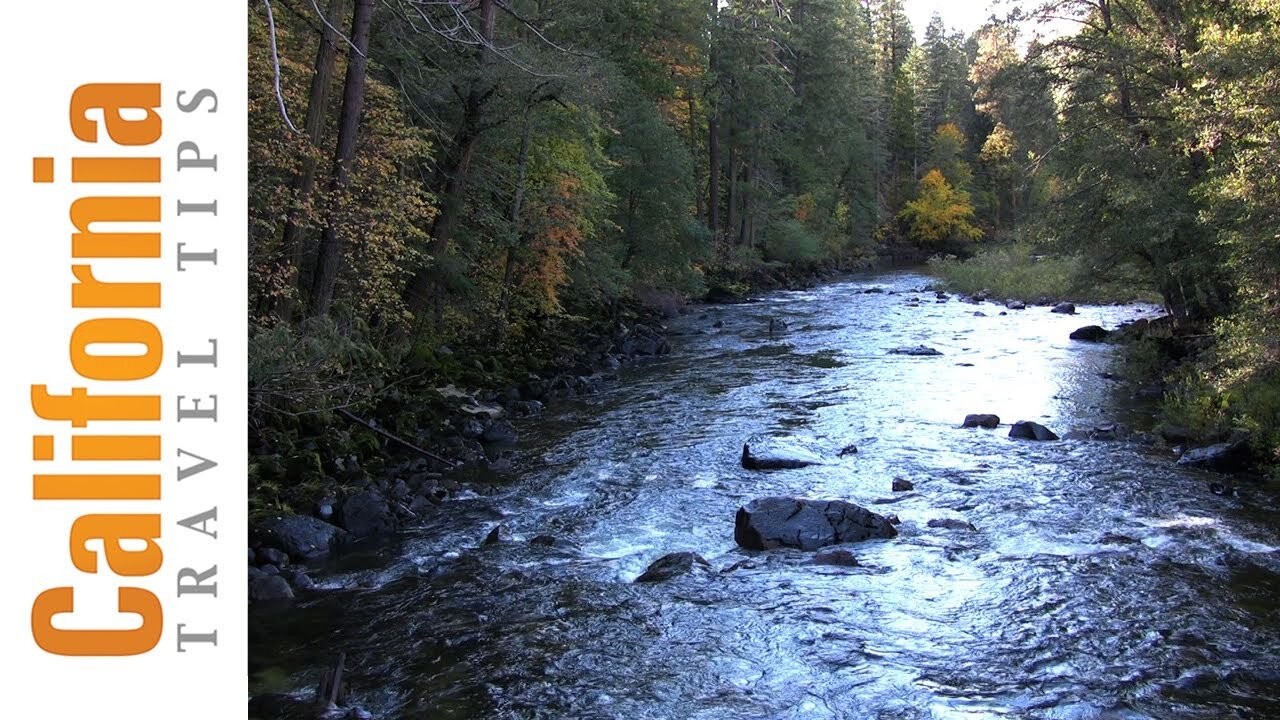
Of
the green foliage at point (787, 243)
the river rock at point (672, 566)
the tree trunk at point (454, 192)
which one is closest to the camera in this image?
→ the river rock at point (672, 566)

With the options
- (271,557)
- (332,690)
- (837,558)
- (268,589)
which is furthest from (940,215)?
(332,690)

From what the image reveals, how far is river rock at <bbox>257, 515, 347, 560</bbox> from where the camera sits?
8.19 meters

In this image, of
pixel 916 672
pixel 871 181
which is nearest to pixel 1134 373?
pixel 916 672

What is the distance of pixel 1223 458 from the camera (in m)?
10.5

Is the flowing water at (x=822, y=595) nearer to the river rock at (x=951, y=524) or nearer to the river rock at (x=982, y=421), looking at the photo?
the river rock at (x=951, y=524)

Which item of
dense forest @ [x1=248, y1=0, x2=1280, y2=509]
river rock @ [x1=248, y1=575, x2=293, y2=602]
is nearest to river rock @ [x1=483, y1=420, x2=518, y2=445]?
dense forest @ [x1=248, y1=0, x2=1280, y2=509]

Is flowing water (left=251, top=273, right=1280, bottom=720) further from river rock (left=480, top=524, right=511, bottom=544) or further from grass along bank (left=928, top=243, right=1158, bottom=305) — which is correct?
grass along bank (left=928, top=243, right=1158, bottom=305)

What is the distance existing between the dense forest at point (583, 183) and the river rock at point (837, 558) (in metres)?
4.63

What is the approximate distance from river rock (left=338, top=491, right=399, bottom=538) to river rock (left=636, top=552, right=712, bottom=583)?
2.73 meters

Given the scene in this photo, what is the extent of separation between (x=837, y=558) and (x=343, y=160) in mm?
7612

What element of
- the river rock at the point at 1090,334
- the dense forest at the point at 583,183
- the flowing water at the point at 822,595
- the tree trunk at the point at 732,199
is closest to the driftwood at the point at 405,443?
the dense forest at the point at 583,183

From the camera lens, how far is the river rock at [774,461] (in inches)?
440

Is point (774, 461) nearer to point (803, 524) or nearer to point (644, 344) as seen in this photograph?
point (803, 524)

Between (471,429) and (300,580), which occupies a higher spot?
(471,429)
